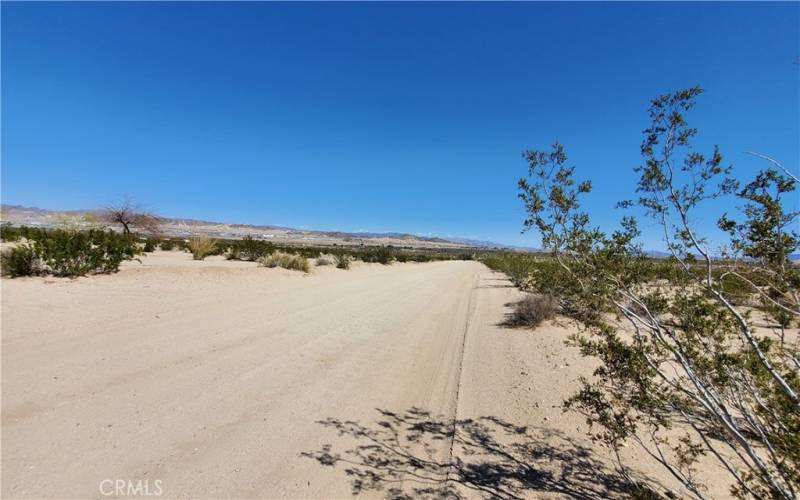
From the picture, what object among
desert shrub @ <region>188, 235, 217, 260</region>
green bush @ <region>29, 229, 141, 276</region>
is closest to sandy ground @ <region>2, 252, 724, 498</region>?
green bush @ <region>29, 229, 141, 276</region>

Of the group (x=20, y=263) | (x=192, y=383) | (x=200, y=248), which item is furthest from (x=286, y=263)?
(x=192, y=383)

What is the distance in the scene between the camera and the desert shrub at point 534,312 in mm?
10234

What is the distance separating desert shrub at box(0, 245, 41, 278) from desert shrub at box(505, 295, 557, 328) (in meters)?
13.6

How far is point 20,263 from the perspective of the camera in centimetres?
962

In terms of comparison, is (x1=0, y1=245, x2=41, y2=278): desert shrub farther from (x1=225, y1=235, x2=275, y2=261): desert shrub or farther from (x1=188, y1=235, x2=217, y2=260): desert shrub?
(x1=225, y1=235, x2=275, y2=261): desert shrub

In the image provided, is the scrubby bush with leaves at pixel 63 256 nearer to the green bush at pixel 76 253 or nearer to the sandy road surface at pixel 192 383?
the green bush at pixel 76 253

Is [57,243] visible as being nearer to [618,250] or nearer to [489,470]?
[489,470]

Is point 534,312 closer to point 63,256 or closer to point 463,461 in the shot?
point 463,461

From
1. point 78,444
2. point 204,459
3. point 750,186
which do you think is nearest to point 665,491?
point 750,186

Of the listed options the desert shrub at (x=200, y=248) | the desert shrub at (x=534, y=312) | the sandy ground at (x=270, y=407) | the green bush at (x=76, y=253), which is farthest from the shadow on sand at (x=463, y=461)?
the desert shrub at (x=200, y=248)

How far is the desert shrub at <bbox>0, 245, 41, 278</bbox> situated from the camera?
9.39m

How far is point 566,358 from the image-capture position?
288 inches

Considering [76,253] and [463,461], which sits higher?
[76,253]

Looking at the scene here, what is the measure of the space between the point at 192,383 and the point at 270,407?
132 cm
